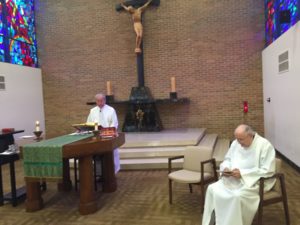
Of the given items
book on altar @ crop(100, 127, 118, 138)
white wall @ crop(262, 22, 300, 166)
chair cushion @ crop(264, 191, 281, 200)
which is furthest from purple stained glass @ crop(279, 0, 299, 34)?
book on altar @ crop(100, 127, 118, 138)

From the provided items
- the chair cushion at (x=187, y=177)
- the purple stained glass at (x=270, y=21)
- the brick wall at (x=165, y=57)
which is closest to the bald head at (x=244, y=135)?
the chair cushion at (x=187, y=177)

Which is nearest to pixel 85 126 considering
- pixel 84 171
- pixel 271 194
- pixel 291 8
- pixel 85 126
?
pixel 85 126

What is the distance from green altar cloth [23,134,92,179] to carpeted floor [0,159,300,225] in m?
0.56

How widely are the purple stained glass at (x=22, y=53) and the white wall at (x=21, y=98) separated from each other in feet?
0.76

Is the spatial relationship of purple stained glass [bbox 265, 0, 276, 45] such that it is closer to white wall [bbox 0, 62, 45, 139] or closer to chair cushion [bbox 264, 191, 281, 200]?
chair cushion [bbox 264, 191, 281, 200]

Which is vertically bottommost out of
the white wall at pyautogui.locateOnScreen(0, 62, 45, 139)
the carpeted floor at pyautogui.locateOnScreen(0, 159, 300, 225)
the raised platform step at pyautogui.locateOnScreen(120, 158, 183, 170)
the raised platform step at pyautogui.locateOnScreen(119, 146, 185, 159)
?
the carpeted floor at pyautogui.locateOnScreen(0, 159, 300, 225)

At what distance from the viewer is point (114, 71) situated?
9062 mm

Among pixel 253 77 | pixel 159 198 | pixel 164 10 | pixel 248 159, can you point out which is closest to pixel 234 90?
pixel 253 77

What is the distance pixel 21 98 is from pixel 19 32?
6.22 feet

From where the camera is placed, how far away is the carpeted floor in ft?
11.5

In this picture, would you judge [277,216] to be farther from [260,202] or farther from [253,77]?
[253,77]

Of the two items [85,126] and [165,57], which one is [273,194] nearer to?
[85,126]

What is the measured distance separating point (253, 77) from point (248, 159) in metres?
5.70

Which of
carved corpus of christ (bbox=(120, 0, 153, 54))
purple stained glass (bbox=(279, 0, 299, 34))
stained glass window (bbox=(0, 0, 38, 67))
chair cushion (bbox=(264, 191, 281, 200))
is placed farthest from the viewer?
carved corpus of christ (bbox=(120, 0, 153, 54))
